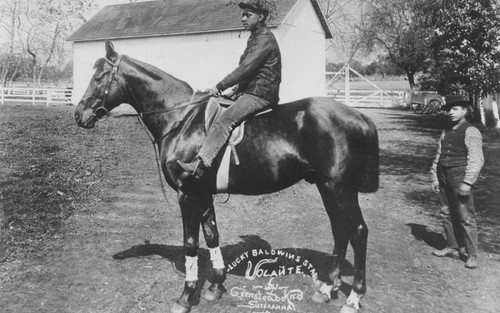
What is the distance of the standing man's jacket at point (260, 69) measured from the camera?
4758 mm

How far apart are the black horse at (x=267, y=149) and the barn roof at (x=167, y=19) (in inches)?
847

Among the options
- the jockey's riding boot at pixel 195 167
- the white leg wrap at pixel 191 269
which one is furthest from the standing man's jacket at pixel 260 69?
the white leg wrap at pixel 191 269

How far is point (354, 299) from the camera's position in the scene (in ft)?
Result: 15.3

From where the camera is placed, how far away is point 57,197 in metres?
8.70

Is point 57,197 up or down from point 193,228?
down

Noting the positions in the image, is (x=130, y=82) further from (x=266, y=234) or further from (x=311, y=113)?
(x=266, y=234)

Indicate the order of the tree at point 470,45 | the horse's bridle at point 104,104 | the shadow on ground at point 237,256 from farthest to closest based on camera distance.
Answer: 1. the tree at point 470,45
2. the shadow on ground at point 237,256
3. the horse's bridle at point 104,104

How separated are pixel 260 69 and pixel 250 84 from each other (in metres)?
0.20

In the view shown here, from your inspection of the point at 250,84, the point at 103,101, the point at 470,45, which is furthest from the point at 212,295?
the point at 470,45

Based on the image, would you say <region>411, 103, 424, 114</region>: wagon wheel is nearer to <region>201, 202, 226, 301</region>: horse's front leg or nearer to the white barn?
the white barn

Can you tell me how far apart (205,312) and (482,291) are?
10.7 ft

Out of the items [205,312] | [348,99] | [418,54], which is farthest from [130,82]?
[418,54]

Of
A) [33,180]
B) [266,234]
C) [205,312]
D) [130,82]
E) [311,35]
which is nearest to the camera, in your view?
[205,312]

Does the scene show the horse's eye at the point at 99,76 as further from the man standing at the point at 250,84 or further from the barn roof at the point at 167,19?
the barn roof at the point at 167,19
